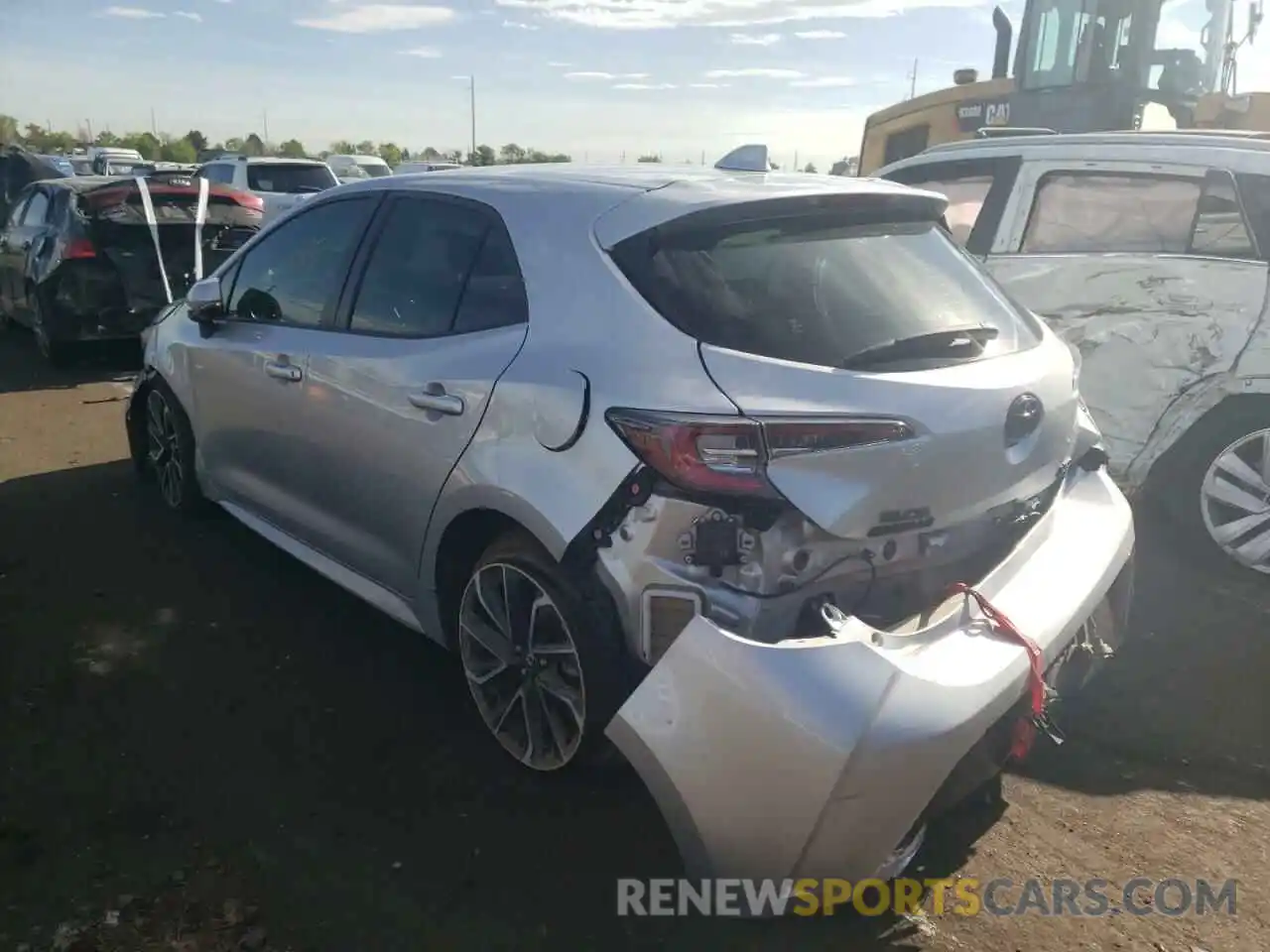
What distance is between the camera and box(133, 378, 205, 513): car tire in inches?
208

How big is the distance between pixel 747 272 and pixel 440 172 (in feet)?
5.35

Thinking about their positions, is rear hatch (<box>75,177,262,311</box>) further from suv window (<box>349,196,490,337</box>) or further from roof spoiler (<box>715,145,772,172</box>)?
roof spoiler (<box>715,145,772,172</box>)

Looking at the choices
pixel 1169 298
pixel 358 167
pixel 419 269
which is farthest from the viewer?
pixel 358 167

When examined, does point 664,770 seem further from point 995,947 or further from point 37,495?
point 37,495

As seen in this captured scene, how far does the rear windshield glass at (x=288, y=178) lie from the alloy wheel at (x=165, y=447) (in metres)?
11.4

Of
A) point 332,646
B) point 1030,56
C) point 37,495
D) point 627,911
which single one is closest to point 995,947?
point 627,911

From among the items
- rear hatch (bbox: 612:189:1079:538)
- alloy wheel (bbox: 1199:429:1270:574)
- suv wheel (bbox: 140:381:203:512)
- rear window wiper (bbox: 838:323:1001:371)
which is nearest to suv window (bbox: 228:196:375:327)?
suv wheel (bbox: 140:381:203:512)

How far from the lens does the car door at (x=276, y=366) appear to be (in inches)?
160

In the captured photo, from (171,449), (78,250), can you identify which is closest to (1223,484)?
(171,449)

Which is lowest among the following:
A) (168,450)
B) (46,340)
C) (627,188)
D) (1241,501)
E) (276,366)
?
(46,340)

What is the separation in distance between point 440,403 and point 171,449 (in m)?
2.87

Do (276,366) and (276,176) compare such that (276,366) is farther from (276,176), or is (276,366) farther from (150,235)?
(276,176)

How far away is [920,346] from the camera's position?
2848mm

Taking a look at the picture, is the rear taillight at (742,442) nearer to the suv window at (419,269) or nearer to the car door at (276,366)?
the suv window at (419,269)
